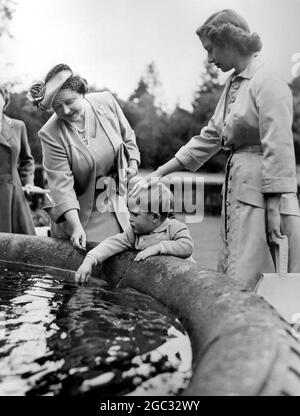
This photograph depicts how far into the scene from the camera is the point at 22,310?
2.02 metres

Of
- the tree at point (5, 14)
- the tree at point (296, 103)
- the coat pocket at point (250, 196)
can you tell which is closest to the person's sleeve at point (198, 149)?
the coat pocket at point (250, 196)

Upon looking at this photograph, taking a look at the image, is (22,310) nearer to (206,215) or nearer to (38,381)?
(38,381)

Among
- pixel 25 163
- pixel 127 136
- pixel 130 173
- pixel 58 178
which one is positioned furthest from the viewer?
pixel 25 163

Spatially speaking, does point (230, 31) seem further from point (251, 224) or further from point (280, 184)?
point (251, 224)

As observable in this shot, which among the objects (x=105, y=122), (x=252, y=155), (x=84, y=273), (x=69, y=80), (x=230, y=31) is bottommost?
(x=84, y=273)

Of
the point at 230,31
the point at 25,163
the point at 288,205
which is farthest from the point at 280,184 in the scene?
the point at 25,163

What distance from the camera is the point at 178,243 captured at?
2.52 metres

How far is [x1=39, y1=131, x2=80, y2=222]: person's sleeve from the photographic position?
3260mm

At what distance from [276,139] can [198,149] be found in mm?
779

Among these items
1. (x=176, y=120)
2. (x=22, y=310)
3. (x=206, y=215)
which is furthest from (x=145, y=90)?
(x=22, y=310)

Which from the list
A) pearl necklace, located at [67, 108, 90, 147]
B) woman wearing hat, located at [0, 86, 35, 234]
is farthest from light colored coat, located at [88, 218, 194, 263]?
woman wearing hat, located at [0, 86, 35, 234]

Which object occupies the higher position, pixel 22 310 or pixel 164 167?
pixel 164 167

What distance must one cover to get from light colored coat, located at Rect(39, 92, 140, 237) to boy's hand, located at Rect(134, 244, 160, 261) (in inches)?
36.0
